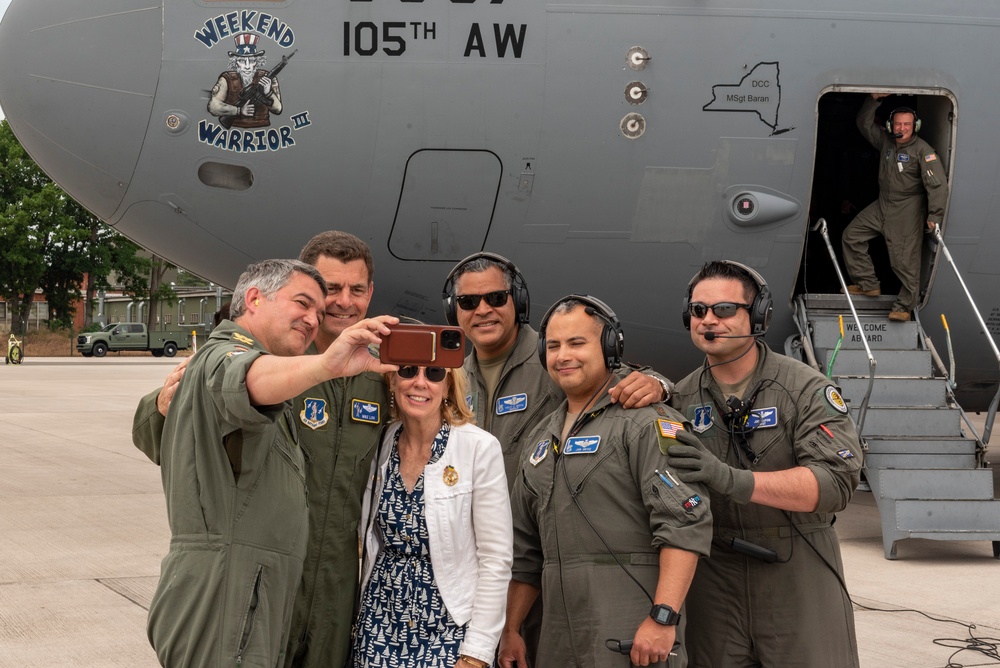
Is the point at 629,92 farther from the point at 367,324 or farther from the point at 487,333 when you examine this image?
the point at 367,324

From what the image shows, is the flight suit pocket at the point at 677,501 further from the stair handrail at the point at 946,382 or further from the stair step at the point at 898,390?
the stair handrail at the point at 946,382

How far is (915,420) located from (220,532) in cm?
608

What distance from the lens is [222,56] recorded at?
23.7 feet

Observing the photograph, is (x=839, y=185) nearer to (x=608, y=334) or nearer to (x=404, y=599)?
(x=608, y=334)

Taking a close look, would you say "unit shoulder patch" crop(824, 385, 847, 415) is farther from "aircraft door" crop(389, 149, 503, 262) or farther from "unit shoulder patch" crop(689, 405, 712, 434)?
"aircraft door" crop(389, 149, 503, 262)

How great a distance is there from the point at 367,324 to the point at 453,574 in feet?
3.01

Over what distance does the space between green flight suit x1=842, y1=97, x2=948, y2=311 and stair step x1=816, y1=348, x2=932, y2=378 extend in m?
0.48

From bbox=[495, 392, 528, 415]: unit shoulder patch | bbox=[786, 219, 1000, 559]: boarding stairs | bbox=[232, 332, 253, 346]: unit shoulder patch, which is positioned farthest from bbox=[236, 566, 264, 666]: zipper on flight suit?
bbox=[786, 219, 1000, 559]: boarding stairs

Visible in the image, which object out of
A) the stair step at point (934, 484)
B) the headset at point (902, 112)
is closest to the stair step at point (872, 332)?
the stair step at point (934, 484)

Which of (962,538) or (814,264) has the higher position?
(814,264)

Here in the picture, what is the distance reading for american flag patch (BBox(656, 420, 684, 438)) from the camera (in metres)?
3.30

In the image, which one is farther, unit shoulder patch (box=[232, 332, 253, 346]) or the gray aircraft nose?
the gray aircraft nose

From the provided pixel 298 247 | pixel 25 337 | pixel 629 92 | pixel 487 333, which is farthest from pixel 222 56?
pixel 25 337

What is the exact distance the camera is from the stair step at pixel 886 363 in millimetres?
7789
